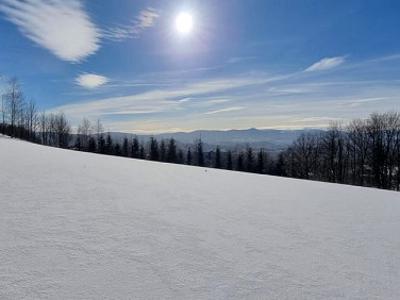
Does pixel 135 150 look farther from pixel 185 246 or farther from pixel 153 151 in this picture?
pixel 185 246

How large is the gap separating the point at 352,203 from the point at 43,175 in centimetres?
475

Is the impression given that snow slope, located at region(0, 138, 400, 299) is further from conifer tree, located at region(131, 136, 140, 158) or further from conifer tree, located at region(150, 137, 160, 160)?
conifer tree, located at region(150, 137, 160, 160)

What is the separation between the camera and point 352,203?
468cm

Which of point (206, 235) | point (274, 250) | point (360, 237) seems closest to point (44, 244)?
point (206, 235)

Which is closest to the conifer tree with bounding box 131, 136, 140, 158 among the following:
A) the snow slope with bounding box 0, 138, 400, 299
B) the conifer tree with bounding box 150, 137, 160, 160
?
the conifer tree with bounding box 150, 137, 160, 160

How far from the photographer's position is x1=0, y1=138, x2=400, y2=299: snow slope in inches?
73.7

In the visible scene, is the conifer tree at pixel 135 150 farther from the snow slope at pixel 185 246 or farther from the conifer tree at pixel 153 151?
the snow slope at pixel 185 246

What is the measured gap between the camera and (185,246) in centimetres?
246

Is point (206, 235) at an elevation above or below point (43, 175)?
below

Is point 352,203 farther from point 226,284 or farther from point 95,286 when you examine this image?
point 95,286

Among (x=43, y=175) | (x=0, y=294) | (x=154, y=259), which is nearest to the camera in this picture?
(x=0, y=294)

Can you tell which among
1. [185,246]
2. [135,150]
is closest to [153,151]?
[135,150]

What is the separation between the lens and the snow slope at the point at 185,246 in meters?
1.87

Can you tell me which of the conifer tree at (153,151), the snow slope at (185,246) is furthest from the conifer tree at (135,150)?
the snow slope at (185,246)
